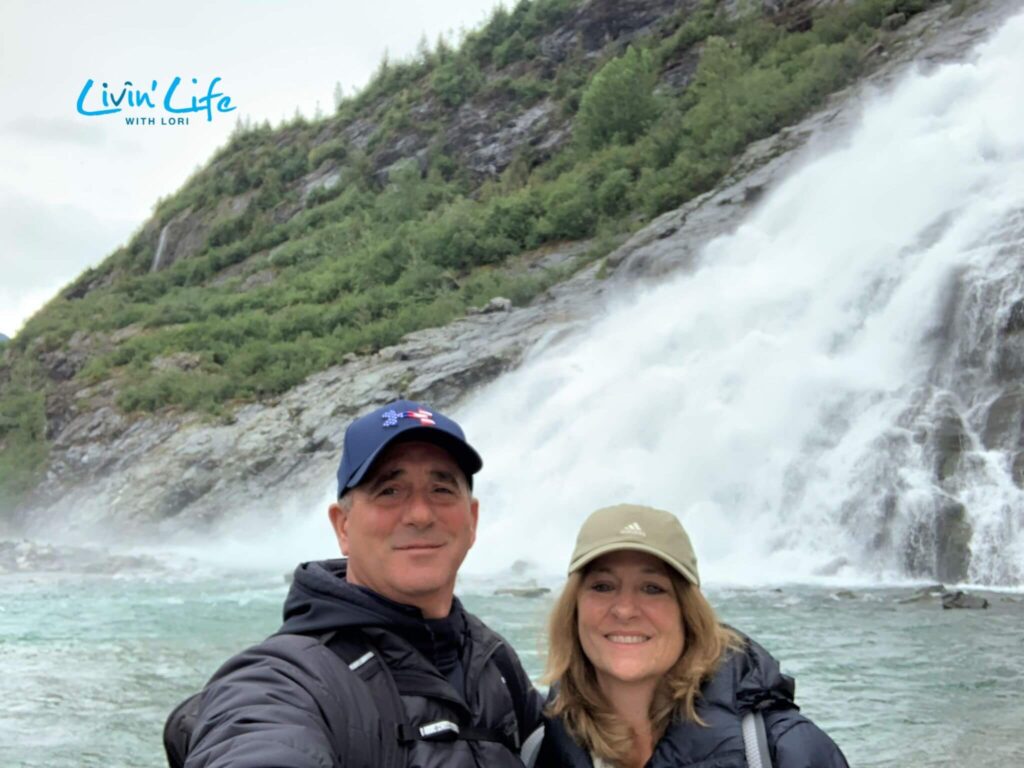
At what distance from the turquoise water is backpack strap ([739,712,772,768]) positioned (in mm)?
958

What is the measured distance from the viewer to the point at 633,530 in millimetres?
3023

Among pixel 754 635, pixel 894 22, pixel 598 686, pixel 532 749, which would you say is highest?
pixel 894 22

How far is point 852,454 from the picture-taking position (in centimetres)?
1884

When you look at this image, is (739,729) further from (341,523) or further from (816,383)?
(816,383)

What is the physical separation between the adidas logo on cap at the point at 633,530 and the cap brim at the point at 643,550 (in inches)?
1.6

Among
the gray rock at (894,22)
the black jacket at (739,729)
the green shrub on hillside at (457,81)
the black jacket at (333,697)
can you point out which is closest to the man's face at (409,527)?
the black jacket at (333,697)

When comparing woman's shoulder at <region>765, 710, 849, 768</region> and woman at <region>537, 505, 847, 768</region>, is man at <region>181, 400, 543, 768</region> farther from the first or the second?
woman's shoulder at <region>765, 710, 849, 768</region>

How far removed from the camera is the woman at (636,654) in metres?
2.93

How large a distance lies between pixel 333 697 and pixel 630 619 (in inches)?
42.4

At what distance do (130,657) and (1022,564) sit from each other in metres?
13.1

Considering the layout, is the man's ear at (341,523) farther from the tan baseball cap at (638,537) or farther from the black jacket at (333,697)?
the tan baseball cap at (638,537)

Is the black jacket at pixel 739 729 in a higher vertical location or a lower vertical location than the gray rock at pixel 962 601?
higher

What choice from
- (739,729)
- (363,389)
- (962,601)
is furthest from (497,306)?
(739,729)

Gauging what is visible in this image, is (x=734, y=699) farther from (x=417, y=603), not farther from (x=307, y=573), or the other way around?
(x=307, y=573)
